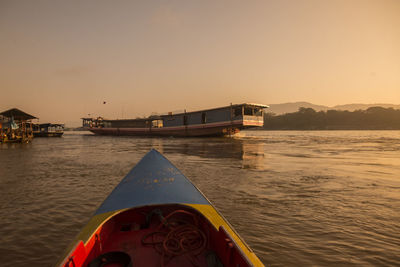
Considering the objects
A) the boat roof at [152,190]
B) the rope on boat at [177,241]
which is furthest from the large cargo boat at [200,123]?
the rope on boat at [177,241]

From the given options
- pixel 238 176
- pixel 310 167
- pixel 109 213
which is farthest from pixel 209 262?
pixel 310 167

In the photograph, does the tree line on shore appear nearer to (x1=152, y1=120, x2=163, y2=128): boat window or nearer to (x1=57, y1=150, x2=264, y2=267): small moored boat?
(x1=152, y1=120, x2=163, y2=128): boat window

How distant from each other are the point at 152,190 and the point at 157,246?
106 centimetres

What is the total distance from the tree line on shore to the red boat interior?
329 ft

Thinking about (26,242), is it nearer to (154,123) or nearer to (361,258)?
(361,258)

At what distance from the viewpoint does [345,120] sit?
8838 cm

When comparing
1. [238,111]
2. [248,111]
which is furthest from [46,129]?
[248,111]

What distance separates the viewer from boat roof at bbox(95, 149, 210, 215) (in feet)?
11.0

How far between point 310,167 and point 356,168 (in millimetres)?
2013

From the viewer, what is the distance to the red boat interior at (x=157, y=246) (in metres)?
2.29

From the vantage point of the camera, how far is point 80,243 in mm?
2242

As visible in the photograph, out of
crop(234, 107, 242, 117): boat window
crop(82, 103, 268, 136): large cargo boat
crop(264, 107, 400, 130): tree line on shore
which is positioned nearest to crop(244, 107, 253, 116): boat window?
crop(82, 103, 268, 136): large cargo boat

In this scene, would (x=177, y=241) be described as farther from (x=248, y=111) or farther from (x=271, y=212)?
(x=248, y=111)

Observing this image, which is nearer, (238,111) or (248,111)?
(238,111)
